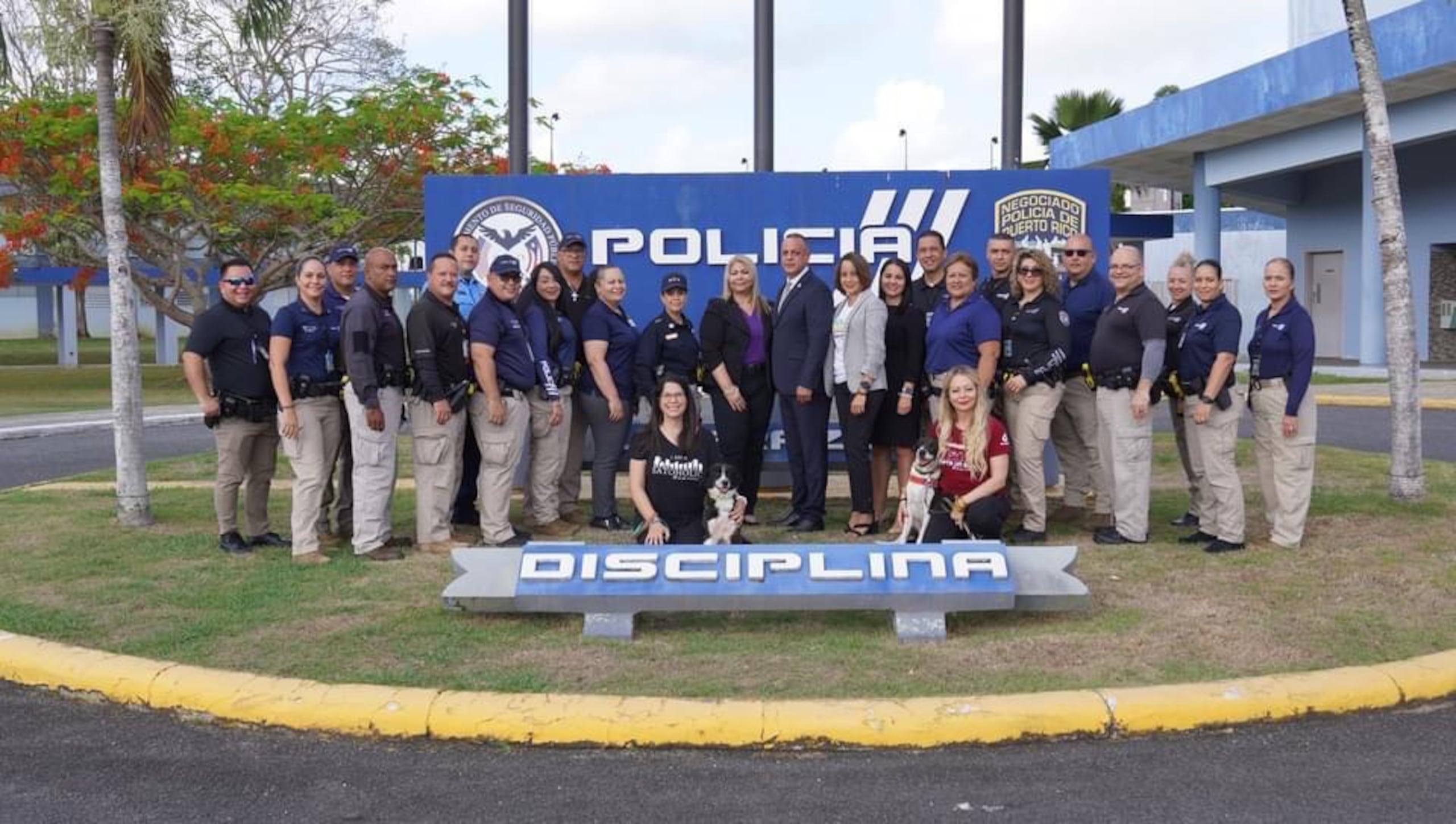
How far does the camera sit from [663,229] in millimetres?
9922

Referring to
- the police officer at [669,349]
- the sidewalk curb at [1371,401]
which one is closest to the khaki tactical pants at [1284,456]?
the police officer at [669,349]

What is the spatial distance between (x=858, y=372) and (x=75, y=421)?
15.0 meters

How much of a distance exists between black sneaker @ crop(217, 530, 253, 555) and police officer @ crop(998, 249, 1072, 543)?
4724 mm

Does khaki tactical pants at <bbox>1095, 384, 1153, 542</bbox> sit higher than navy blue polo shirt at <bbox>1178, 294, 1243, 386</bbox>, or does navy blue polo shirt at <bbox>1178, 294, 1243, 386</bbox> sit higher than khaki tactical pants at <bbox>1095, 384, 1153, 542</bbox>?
navy blue polo shirt at <bbox>1178, 294, 1243, 386</bbox>

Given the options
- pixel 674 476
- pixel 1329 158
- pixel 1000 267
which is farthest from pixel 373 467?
pixel 1329 158

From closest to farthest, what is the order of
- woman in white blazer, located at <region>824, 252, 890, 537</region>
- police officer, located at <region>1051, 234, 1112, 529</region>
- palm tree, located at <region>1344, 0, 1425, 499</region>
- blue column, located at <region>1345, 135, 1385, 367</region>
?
woman in white blazer, located at <region>824, 252, 890, 537</region>, police officer, located at <region>1051, 234, 1112, 529</region>, palm tree, located at <region>1344, 0, 1425, 499</region>, blue column, located at <region>1345, 135, 1385, 367</region>

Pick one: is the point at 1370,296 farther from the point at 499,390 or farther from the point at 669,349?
the point at 499,390

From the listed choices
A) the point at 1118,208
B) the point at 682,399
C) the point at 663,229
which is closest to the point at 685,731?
the point at 682,399

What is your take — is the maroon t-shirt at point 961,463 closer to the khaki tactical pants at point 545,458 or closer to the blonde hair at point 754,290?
the blonde hair at point 754,290

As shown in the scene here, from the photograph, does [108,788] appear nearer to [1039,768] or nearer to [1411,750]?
[1039,768]

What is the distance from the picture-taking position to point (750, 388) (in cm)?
830

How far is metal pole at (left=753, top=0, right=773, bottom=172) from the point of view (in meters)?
10.8

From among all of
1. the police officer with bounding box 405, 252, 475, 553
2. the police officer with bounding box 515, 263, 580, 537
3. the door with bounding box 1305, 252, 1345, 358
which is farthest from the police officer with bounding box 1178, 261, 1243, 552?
the door with bounding box 1305, 252, 1345, 358

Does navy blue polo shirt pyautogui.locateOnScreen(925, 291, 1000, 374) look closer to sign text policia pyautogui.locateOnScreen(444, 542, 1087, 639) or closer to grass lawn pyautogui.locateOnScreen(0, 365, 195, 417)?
sign text policia pyautogui.locateOnScreen(444, 542, 1087, 639)
